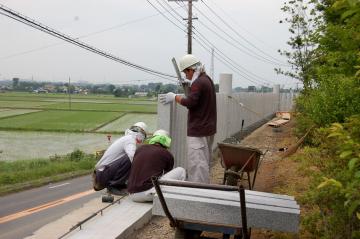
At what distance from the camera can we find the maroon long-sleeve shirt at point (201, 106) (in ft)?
20.4

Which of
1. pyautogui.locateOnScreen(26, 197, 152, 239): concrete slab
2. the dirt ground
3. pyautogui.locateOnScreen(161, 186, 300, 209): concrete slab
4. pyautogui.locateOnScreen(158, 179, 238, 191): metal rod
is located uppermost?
pyautogui.locateOnScreen(158, 179, 238, 191): metal rod

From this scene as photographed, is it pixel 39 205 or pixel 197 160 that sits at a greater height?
pixel 197 160

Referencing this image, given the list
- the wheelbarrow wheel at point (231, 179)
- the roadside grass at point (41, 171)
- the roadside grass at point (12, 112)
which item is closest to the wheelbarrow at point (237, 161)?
the wheelbarrow wheel at point (231, 179)

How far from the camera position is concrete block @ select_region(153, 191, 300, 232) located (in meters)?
3.89

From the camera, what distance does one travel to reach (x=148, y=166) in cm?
636

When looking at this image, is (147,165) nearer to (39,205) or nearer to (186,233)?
(186,233)

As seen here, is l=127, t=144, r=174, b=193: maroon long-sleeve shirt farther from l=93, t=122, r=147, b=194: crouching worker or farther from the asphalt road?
the asphalt road

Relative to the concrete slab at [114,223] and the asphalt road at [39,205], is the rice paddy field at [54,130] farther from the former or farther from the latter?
the concrete slab at [114,223]

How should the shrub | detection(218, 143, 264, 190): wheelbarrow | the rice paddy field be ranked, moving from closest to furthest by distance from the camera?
the shrub
detection(218, 143, 264, 190): wheelbarrow
the rice paddy field

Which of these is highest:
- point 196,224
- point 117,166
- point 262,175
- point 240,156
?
point 240,156

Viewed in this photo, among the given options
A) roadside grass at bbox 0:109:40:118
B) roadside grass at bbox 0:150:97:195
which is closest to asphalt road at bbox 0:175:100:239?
roadside grass at bbox 0:150:97:195

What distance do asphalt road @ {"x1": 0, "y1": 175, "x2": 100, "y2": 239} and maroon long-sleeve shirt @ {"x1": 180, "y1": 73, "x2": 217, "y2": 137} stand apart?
809cm

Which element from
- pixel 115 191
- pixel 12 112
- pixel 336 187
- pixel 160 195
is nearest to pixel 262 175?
pixel 115 191

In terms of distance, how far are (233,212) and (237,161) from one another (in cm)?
316
